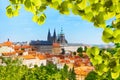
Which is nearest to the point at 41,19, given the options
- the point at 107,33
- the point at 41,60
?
the point at 107,33

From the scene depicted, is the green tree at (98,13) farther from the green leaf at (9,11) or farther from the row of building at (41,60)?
the row of building at (41,60)

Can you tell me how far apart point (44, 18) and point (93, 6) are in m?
0.73

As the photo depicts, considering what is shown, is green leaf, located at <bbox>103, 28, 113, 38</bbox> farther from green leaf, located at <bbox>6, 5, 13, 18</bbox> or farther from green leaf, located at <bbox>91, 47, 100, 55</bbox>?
green leaf, located at <bbox>6, 5, 13, 18</bbox>

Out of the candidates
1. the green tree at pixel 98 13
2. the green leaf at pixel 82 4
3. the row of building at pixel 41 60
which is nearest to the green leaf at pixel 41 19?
the green tree at pixel 98 13

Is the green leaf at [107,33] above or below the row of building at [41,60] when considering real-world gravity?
below

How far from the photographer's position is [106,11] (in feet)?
16.6

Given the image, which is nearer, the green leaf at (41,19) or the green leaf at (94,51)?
the green leaf at (94,51)

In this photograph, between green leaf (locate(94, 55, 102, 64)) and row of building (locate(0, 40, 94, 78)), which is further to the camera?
row of building (locate(0, 40, 94, 78))

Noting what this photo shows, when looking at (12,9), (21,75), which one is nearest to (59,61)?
(21,75)

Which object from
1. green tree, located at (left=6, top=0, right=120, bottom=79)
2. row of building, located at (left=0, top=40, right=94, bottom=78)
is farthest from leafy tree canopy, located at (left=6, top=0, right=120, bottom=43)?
row of building, located at (left=0, top=40, right=94, bottom=78)

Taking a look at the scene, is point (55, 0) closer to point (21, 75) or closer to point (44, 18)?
point (44, 18)

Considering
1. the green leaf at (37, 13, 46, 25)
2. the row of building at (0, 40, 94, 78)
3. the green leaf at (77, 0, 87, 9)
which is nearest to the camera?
the green leaf at (77, 0, 87, 9)

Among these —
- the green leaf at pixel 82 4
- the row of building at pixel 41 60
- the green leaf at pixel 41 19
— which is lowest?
the green leaf at pixel 41 19

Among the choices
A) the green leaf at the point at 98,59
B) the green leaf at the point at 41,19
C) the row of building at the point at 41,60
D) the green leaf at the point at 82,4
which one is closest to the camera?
the green leaf at the point at 82,4
